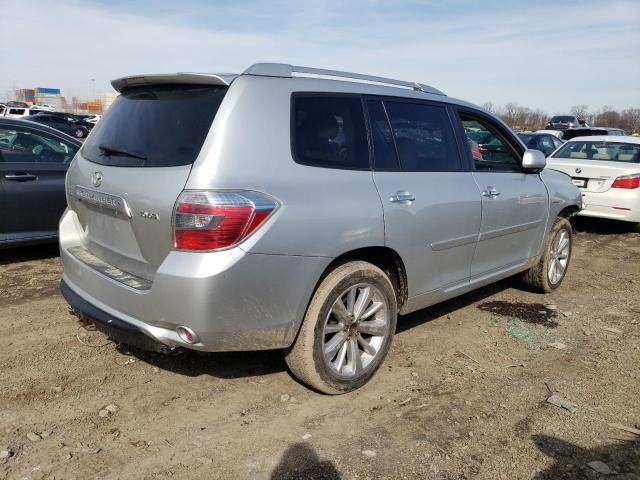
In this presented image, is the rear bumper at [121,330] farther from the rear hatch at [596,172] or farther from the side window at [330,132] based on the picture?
the rear hatch at [596,172]

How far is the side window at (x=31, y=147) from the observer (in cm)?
554

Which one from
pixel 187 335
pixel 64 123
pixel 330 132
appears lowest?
pixel 64 123

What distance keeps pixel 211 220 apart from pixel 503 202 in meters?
2.60

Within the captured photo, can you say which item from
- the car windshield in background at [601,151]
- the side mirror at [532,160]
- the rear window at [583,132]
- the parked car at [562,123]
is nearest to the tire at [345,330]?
the side mirror at [532,160]

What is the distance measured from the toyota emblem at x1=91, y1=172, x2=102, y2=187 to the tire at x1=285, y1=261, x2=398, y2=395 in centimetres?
136

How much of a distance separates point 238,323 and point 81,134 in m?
27.8

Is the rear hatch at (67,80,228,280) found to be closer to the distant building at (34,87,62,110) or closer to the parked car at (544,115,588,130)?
the parked car at (544,115,588,130)

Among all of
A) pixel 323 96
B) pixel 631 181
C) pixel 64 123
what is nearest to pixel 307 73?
pixel 323 96

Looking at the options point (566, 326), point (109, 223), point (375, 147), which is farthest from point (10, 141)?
point (566, 326)

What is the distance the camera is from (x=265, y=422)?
2.96 metres

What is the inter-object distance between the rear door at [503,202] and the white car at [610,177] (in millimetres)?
3860

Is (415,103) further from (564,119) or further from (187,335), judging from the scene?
(564,119)

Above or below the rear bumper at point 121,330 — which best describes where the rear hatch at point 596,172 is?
above

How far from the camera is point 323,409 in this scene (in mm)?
3111
